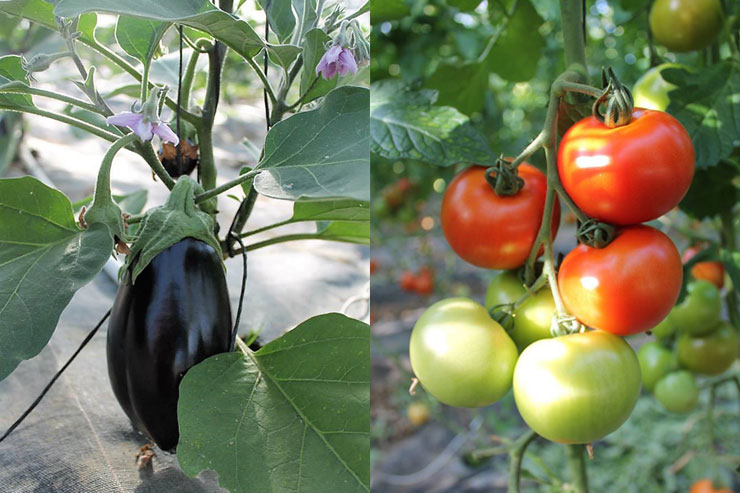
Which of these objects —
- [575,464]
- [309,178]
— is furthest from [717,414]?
[309,178]

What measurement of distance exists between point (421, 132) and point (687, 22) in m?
0.25

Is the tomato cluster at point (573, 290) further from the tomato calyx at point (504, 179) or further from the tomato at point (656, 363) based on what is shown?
the tomato at point (656, 363)

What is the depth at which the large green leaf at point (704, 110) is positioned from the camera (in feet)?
1.48

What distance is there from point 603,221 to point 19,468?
1.15 feet

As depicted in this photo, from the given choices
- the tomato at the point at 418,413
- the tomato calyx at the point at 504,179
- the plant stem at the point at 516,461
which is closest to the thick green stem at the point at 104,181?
the tomato calyx at the point at 504,179

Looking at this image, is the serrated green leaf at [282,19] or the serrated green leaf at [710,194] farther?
the serrated green leaf at [710,194]

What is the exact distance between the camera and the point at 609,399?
34 centimetres

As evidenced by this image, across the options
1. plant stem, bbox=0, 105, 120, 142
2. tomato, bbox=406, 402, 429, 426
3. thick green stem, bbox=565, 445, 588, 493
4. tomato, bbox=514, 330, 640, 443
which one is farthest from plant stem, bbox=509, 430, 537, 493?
tomato, bbox=406, 402, 429, 426

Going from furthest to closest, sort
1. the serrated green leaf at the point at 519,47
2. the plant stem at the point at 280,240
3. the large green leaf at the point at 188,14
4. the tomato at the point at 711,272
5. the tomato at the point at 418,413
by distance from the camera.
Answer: the tomato at the point at 418,413 → the tomato at the point at 711,272 → the serrated green leaf at the point at 519,47 → the plant stem at the point at 280,240 → the large green leaf at the point at 188,14

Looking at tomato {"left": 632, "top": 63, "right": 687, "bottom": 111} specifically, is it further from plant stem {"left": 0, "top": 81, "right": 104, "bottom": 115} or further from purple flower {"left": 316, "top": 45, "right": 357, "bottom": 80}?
plant stem {"left": 0, "top": 81, "right": 104, "bottom": 115}

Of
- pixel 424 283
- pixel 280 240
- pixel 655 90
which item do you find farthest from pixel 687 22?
pixel 424 283

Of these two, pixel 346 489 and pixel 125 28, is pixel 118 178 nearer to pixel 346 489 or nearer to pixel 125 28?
pixel 125 28

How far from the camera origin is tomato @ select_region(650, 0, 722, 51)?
526 mm

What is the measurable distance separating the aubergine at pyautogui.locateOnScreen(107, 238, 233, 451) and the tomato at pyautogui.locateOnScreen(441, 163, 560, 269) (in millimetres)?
152
